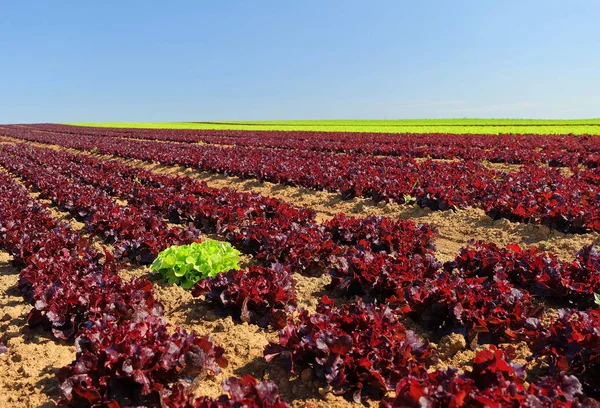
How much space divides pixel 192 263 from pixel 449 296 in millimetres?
3518

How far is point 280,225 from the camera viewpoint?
8.60 m

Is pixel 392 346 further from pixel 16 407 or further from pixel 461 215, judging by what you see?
pixel 461 215

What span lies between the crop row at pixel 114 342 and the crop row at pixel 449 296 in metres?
0.86

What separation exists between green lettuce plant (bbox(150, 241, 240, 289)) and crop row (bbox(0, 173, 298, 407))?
32.0 inches

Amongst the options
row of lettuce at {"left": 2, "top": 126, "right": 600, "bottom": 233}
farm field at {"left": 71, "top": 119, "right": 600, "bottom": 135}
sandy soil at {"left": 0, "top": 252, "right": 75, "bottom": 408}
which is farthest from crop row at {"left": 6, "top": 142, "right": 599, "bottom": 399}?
farm field at {"left": 71, "top": 119, "right": 600, "bottom": 135}

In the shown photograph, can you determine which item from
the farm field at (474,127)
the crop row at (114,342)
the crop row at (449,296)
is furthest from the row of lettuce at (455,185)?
the farm field at (474,127)

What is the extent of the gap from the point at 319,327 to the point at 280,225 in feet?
14.2

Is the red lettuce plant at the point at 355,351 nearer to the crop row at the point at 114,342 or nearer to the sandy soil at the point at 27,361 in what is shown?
the crop row at the point at 114,342

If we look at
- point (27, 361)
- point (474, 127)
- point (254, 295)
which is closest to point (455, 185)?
point (254, 295)

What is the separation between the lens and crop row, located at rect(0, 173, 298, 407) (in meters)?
3.85

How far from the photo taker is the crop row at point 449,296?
412 cm

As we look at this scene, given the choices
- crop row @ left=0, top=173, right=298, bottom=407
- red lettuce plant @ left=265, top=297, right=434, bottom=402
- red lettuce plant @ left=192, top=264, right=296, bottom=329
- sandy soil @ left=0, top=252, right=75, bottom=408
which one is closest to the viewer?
crop row @ left=0, top=173, right=298, bottom=407

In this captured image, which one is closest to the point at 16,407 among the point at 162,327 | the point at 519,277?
the point at 162,327

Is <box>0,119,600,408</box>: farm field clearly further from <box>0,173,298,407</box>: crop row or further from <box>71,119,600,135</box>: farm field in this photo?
<box>71,119,600,135</box>: farm field
